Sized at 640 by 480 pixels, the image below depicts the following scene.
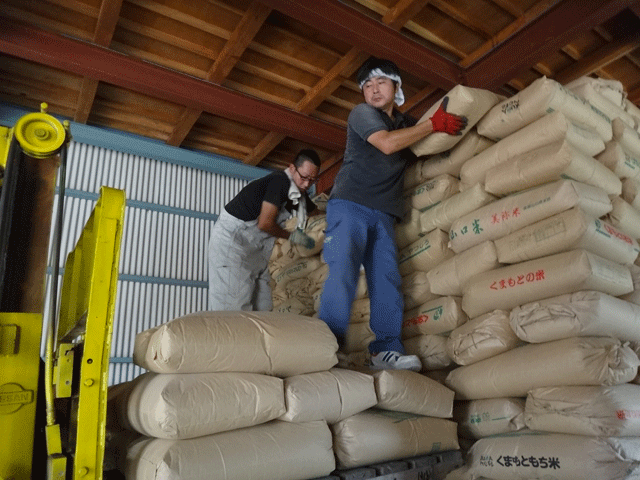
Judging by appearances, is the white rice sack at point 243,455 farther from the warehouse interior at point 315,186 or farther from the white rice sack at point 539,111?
the white rice sack at point 539,111

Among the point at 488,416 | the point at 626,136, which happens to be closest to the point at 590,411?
the point at 488,416

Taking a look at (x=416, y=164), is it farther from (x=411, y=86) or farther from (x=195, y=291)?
(x=195, y=291)

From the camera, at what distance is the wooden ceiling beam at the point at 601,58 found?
4172 mm

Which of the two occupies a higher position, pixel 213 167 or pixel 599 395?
pixel 213 167

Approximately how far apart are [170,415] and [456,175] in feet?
6.88

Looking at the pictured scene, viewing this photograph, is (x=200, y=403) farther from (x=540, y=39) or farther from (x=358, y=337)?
(x=540, y=39)

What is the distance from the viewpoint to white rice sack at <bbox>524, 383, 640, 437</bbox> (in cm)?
181

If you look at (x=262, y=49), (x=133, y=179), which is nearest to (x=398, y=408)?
(x=262, y=49)

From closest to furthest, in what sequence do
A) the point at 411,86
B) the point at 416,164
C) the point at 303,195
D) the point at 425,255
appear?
the point at 425,255 < the point at 416,164 < the point at 303,195 < the point at 411,86

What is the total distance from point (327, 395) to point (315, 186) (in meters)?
5.06

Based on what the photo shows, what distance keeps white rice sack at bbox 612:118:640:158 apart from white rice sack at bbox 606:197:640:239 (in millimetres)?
379

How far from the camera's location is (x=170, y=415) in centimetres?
151

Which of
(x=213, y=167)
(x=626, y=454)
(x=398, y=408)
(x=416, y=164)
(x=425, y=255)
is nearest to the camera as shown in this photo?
(x=626, y=454)

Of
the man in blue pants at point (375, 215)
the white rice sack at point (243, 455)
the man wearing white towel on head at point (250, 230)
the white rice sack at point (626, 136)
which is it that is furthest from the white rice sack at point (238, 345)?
the white rice sack at point (626, 136)
